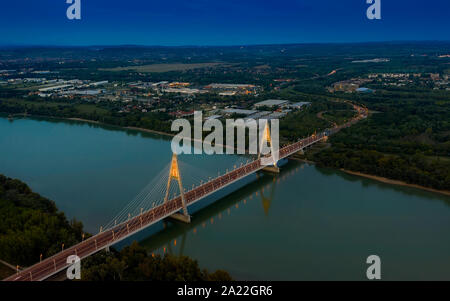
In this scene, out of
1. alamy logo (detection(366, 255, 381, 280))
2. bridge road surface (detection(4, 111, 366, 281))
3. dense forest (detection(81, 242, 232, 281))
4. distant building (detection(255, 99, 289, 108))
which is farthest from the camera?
distant building (detection(255, 99, 289, 108))

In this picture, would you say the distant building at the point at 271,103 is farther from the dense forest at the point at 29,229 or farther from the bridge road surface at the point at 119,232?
the dense forest at the point at 29,229

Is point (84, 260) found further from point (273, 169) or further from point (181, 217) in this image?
point (273, 169)

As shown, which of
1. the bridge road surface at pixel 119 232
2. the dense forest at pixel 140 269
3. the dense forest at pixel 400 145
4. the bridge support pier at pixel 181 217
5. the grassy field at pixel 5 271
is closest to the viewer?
the bridge road surface at pixel 119 232

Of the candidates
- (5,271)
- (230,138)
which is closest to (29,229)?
(5,271)

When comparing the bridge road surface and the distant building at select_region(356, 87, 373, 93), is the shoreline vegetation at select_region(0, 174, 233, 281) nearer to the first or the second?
the bridge road surface

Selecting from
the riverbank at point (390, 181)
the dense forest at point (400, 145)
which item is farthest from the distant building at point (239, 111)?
the riverbank at point (390, 181)

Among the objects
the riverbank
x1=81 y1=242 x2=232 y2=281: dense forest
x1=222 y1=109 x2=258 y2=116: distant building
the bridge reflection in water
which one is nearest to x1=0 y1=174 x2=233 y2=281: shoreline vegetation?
x1=81 y1=242 x2=232 y2=281: dense forest
